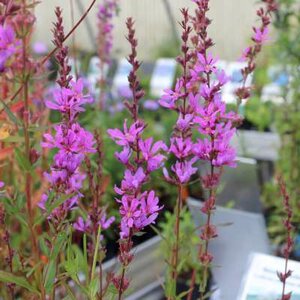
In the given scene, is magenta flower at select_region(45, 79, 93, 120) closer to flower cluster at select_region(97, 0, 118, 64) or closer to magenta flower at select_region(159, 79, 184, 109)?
magenta flower at select_region(159, 79, 184, 109)

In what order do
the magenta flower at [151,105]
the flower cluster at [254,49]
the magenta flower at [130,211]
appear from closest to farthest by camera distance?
the magenta flower at [130,211] < the flower cluster at [254,49] < the magenta flower at [151,105]

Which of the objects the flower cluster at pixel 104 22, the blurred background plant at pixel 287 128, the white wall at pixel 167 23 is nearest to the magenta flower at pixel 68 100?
the flower cluster at pixel 104 22

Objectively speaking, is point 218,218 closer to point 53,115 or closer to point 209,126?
point 209,126

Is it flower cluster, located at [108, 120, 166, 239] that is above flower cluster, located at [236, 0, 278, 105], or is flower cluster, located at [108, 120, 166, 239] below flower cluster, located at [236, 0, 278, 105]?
below

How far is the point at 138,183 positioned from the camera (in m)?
0.69

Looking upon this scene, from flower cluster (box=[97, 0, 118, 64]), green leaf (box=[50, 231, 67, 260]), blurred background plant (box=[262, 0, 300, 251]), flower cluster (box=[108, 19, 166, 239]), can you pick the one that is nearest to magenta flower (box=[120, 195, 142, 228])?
flower cluster (box=[108, 19, 166, 239])

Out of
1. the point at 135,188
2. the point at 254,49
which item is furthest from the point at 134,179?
the point at 254,49

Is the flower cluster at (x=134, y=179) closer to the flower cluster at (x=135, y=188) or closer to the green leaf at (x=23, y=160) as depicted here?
the flower cluster at (x=135, y=188)

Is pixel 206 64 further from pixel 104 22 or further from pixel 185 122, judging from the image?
pixel 104 22

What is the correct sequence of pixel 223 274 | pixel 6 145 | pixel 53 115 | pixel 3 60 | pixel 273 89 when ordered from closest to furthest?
1. pixel 3 60
2. pixel 6 145
3. pixel 223 274
4. pixel 53 115
5. pixel 273 89

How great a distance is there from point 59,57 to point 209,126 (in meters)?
0.18

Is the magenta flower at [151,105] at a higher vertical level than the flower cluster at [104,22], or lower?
lower

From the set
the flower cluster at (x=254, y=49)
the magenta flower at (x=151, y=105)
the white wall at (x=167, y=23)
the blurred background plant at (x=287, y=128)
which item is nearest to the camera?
the flower cluster at (x=254, y=49)

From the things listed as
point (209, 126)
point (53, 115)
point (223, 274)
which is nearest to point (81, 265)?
point (209, 126)
